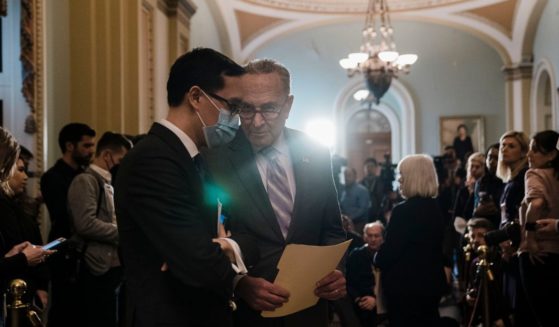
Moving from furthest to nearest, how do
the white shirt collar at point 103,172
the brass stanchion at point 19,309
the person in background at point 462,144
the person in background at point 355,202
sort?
the person in background at point 462,144
the person in background at point 355,202
the white shirt collar at point 103,172
the brass stanchion at point 19,309

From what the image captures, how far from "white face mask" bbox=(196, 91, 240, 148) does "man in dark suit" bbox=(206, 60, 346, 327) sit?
0.08 meters

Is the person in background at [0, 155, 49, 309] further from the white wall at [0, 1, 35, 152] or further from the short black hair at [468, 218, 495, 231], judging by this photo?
the short black hair at [468, 218, 495, 231]

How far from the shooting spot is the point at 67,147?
15.2 feet

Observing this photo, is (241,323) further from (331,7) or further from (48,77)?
(331,7)

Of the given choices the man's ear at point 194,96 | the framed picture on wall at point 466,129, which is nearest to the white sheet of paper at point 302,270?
the man's ear at point 194,96

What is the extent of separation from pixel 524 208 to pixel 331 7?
10714mm

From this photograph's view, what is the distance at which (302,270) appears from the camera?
6.98ft

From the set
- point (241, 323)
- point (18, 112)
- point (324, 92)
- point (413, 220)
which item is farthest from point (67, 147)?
point (324, 92)

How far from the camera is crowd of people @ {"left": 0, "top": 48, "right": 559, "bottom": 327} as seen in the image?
1.92 meters

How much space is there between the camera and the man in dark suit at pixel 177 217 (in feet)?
6.09

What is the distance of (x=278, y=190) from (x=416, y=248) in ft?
6.09

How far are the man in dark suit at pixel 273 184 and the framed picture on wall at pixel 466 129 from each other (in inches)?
511

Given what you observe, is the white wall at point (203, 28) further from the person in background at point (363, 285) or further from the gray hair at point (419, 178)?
the gray hair at point (419, 178)

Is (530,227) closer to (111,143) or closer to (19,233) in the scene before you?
(111,143)
